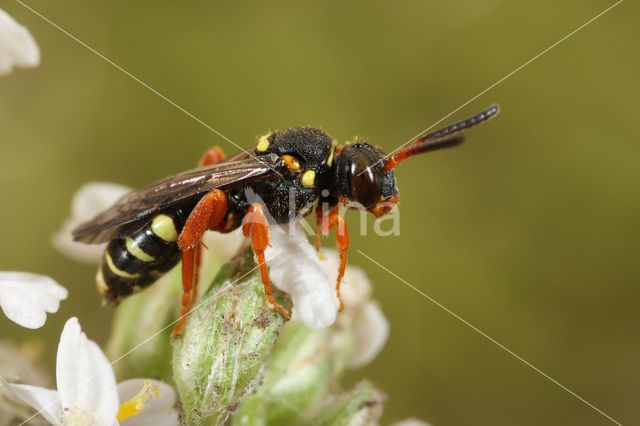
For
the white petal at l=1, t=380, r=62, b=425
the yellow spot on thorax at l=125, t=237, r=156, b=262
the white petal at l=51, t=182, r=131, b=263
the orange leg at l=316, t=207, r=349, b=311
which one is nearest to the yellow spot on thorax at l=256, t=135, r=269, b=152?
the orange leg at l=316, t=207, r=349, b=311

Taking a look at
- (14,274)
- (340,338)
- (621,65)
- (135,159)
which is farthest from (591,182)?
(14,274)

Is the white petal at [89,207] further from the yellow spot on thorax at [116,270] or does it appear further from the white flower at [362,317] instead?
the white flower at [362,317]

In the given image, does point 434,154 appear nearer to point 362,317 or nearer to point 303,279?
point 362,317

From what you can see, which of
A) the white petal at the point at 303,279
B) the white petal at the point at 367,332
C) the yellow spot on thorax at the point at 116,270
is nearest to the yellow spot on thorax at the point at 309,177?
the white petal at the point at 303,279

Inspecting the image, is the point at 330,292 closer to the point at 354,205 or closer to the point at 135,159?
the point at 354,205

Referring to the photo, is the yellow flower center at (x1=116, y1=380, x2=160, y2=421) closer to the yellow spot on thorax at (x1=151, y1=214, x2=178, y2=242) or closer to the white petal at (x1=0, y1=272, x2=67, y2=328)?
the white petal at (x1=0, y1=272, x2=67, y2=328)

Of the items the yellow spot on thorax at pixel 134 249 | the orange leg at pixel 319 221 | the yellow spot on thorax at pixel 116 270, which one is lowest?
the yellow spot on thorax at pixel 116 270
